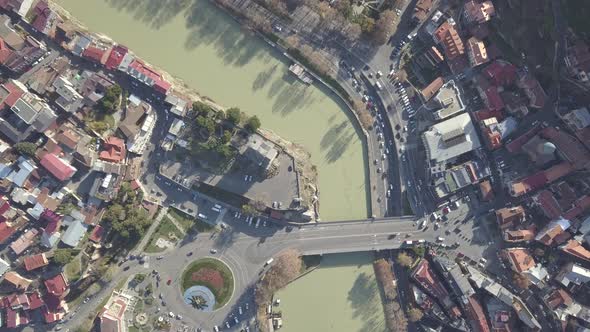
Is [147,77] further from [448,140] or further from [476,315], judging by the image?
[476,315]

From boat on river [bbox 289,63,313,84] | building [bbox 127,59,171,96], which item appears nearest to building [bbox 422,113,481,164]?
boat on river [bbox 289,63,313,84]

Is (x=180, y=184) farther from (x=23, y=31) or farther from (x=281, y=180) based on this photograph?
(x=23, y=31)

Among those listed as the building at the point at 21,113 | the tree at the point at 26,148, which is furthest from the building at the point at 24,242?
the building at the point at 21,113

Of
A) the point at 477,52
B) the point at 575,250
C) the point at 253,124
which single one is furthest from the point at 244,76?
the point at 575,250

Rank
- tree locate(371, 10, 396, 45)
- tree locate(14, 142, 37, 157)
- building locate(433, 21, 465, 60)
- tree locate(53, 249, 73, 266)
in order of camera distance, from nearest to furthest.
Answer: tree locate(14, 142, 37, 157), tree locate(53, 249, 73, 266), tree locate(371, 10, 396, 45), building locate(433, 21, 465, 60)

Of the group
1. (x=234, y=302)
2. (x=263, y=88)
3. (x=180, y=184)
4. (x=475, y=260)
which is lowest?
(x=234, y=302)

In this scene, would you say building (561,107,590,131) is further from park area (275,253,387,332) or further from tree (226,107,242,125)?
tree (226,107,242,125)

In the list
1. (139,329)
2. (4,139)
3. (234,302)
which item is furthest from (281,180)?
(4,139)
